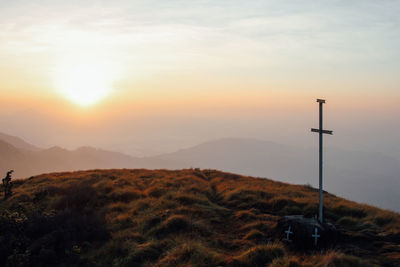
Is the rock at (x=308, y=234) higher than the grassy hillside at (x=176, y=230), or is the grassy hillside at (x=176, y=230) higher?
the rock at (x=308, y=234)

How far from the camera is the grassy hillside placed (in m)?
10.1

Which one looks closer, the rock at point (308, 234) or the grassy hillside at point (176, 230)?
the grassy hillside at point (176, 230)

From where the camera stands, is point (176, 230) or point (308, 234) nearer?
point (308, 234)

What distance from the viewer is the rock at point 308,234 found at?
1088 centimetres

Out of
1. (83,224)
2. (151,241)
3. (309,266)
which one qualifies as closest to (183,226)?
(151,241)

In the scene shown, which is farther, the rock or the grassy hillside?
the rock

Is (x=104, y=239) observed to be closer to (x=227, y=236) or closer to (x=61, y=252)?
(x=61, y=252)

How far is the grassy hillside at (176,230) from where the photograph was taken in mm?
10070

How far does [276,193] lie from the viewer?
63.2ft

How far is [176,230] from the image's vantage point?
42.5 ft

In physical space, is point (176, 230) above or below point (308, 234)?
below

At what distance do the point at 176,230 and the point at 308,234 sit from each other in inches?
210

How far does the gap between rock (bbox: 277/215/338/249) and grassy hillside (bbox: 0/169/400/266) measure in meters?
0.37

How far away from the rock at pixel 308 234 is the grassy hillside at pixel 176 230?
1.23ft
